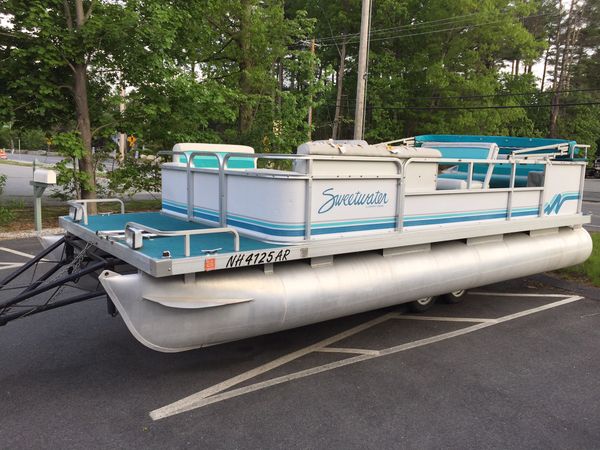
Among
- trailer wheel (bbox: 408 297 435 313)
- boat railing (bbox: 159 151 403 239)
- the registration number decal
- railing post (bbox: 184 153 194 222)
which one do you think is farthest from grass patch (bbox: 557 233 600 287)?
railing post (bbox: 184 153 194 222)

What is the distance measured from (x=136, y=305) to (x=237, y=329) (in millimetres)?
854

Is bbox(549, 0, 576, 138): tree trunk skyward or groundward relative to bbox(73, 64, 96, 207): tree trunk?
skyward

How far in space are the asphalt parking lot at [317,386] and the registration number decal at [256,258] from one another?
1085 mm

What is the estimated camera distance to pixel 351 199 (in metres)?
4.81

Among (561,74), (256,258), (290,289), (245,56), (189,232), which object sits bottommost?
(290,289)

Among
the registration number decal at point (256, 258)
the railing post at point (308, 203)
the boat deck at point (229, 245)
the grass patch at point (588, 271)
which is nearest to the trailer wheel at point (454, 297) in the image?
the boat deck at point (229, 245)

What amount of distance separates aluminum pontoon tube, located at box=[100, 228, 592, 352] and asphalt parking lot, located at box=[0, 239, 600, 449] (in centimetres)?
49

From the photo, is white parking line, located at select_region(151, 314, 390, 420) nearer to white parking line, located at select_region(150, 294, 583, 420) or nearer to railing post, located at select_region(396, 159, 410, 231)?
white parking line, located at select_region(150, 294, 583, 420)

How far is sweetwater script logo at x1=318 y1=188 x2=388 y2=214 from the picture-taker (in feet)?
15.2

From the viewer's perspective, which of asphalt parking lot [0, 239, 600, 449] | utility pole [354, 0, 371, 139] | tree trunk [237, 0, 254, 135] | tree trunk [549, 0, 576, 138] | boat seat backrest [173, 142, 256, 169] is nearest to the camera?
asphalt parking lot [0, 239, 600, 449]

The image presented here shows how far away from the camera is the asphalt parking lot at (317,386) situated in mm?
3553

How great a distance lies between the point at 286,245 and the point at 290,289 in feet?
1.28

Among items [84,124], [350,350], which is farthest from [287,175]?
[84,124]

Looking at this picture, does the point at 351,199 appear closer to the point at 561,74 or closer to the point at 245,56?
the point at 245,56
